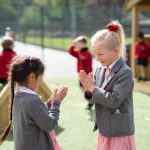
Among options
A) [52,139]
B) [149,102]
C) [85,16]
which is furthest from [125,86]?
[85,16]

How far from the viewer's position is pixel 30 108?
10.7ft

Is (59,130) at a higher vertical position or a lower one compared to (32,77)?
lower

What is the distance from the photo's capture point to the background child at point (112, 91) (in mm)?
3623

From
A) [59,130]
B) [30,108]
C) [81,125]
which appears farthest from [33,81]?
[81,125]

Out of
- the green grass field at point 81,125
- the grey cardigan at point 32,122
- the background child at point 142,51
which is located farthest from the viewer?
the background child at point 142,51

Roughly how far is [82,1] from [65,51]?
1059 inches

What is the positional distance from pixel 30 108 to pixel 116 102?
2.37 feet

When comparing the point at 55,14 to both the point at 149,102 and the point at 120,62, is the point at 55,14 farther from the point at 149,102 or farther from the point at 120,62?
the point at 120,62

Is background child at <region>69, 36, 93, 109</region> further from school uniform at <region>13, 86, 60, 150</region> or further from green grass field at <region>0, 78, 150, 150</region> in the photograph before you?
school uniform at <region>13, 86, 60, 150</region>

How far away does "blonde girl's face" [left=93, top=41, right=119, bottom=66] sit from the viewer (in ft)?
12.0

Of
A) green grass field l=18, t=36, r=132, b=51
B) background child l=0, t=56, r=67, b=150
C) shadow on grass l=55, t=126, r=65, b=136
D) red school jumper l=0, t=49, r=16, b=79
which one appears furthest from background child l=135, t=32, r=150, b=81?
green grass field l=18, t=36, r=132, b=51

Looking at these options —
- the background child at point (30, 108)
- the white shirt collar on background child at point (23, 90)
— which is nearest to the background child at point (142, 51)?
the background child at point (30, 108)

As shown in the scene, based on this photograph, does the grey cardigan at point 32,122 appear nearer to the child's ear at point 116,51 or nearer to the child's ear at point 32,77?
the child's ear at point 32,77

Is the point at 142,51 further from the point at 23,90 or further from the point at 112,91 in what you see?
the point at 23,90
